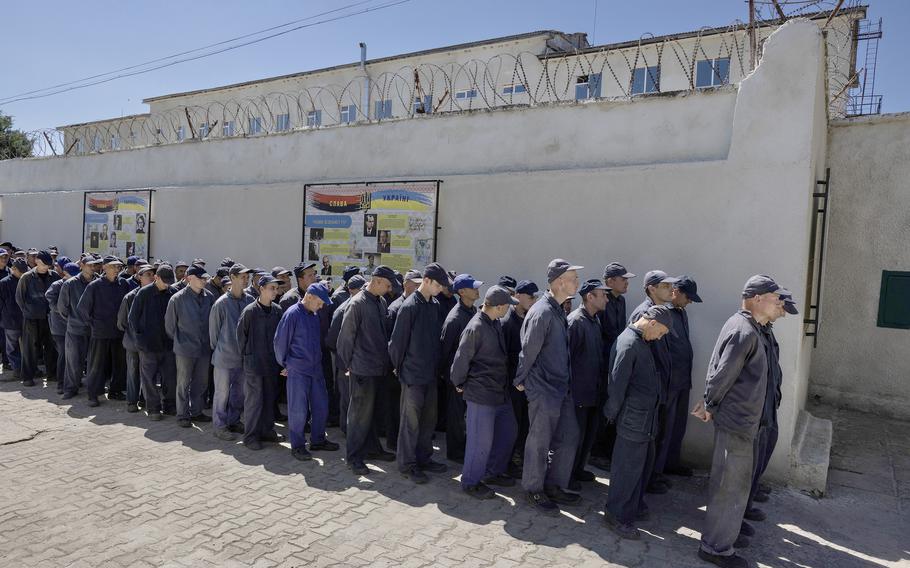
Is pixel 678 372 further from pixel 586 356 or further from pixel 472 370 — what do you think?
pixel 472 370

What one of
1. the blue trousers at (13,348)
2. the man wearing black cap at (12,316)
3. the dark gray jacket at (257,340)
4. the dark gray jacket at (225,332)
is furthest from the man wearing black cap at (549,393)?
the blue trousers at (13,348)

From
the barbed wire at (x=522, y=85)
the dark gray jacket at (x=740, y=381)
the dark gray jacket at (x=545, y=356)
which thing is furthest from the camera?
the barbed wire at (x=522, y=85)

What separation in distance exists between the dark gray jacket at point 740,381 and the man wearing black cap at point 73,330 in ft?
24.2

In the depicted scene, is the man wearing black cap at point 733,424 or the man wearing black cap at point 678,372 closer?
the man wearing black cap at point 733,424

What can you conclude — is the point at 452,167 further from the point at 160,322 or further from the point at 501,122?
the point at 160,322

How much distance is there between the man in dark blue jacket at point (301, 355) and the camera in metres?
5.81

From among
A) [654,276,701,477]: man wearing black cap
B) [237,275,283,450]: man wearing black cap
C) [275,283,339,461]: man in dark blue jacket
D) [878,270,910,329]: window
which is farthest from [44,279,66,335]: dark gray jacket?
[878,270,910,329]: window

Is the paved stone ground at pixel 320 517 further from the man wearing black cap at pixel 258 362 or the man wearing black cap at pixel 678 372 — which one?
the man wearing black cap at pixel 678 372

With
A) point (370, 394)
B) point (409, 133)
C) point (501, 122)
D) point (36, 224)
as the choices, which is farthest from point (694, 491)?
point (36, 224)

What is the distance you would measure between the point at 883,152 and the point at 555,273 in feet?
20.1

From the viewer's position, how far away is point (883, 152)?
8031 millimetres

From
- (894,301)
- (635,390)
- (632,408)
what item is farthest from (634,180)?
(894,301)

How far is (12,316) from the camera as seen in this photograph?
8578mm

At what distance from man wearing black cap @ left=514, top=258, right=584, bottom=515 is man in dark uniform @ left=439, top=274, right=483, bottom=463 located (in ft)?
2.78
